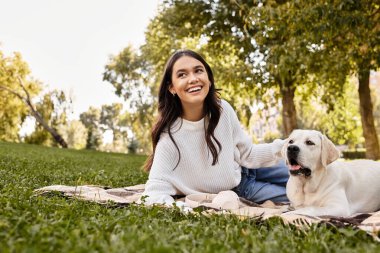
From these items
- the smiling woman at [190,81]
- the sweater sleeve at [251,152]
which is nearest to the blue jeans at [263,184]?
the sweater sleeve at [251,152]

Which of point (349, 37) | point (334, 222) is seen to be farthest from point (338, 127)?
point (334, 222)

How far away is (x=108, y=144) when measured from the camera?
97.2 m

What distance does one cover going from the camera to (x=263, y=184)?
5.61 m

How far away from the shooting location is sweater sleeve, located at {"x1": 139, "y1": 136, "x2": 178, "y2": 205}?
4840 millimetres

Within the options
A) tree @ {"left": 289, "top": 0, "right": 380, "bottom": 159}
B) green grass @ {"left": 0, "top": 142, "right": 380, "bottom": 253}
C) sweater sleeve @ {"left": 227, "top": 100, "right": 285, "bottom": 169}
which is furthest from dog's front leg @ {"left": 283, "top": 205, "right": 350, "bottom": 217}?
tree @ {"left": 289, "top": 0, "right": 380, "bottom": 159}

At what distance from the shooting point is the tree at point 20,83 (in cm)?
4000

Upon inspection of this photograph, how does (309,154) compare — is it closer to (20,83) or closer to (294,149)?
(294,149)

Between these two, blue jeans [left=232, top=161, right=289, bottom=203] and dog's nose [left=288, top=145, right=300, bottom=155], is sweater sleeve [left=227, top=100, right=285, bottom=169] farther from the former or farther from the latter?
dog's nose [left=288, top=145, right=300, bottom=155]

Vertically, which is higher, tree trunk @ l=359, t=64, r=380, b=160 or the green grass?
tree trunk @ l=359, t=64, r=380, b=160

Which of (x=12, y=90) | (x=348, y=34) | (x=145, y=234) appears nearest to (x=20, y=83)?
(x=12, y=90)

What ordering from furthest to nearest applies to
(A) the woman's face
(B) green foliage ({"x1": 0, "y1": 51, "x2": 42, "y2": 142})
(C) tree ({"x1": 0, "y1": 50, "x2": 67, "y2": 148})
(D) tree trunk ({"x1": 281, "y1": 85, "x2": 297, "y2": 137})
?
(B) green foliage ({"x1": 0, "y1": 51, "x2": 42, "y2": 142})
(C) tree ({"x1": 0, "y1": 50, "x2": 67, "y2": 148})
(D) tree trunk ({"x1": 281, "y1": 85, "x2": 297, "y2": 137})
(A) the woman's face

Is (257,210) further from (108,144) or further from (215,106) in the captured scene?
(108,144)

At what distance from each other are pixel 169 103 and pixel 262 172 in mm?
1554

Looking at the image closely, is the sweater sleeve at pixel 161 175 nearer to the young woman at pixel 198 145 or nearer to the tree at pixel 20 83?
the young woman at pixel 198 145
